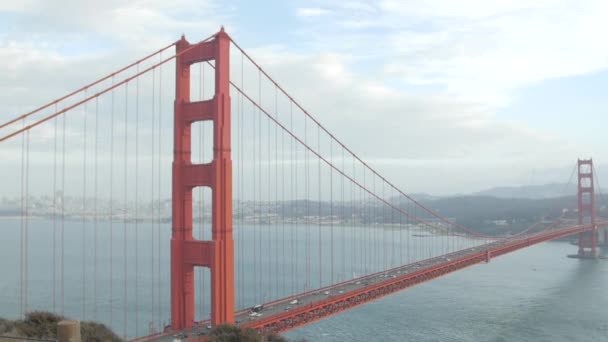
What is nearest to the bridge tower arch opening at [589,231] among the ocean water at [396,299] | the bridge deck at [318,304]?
the ocean water at [396,299]

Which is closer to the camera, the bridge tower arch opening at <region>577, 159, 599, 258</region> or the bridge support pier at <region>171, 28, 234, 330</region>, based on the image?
the bridge support pier at <region>171, 28, 234, 330</region>

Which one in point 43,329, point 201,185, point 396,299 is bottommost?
point 396,299

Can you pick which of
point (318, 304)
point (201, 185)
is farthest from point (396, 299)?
point (201, 185)

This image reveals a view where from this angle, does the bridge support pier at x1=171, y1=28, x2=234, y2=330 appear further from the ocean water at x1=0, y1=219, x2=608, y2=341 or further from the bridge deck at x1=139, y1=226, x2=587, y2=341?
the ocean water at x1=0, y1=219, x2=608, y2=341

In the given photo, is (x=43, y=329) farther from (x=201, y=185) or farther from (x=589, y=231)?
(x=589, y=231)

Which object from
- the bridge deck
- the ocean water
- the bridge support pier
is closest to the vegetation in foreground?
the bridge deck

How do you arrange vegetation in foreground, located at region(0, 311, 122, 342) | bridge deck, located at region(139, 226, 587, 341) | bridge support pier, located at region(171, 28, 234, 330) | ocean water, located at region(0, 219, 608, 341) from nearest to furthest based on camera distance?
vegetation in foreground, located at region(0, 311, 122, 342) → bridge support pier, located at region(171, 28, 234, 330) → bridge deck, located at region(139, 226, 587, 341) → ocean water, located at region(0, 219, 608, 341)
